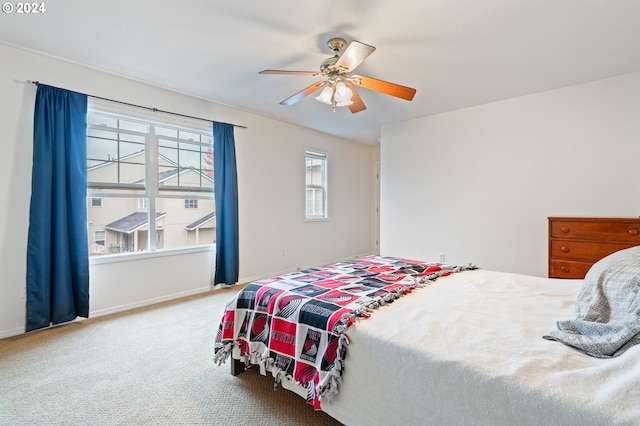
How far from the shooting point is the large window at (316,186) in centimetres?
552

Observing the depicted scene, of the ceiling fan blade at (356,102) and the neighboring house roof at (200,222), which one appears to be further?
the neighboring house roof at (200,222)

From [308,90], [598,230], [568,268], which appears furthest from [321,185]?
[598,230]

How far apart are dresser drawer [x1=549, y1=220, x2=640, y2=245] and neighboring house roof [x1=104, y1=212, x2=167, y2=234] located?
440 cm

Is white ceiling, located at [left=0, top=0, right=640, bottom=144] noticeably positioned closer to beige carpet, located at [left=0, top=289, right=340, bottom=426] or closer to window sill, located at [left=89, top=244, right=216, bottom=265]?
window sill, located at [left=89, top=244, right=216, bottom=265]

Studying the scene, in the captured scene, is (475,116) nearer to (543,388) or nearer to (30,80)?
(543,388)

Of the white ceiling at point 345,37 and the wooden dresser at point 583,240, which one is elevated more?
the white ceiling at point 345,37

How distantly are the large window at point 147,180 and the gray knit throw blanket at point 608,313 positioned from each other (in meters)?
3.73

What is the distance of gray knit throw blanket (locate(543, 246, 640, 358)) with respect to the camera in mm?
1019

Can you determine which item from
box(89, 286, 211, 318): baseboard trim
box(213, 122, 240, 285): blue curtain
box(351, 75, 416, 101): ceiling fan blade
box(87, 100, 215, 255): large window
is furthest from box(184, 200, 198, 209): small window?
box(351, 75, 416, 101): ceiling fan blade

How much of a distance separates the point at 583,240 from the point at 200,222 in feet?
14.0

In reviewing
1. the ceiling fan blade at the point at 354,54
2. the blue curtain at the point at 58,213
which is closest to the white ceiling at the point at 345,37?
the ceiling fan blade at the point at 354,54

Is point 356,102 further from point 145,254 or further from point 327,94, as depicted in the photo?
point 145,254

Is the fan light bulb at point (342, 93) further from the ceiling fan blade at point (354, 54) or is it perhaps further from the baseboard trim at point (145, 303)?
the baseboard trim at point (145, 303)

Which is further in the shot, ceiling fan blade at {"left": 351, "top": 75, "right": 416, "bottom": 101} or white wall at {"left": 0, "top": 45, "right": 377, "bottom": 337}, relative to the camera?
white wall at {"left": 0, "top": 45, "right": 377, "bottom": 337}
